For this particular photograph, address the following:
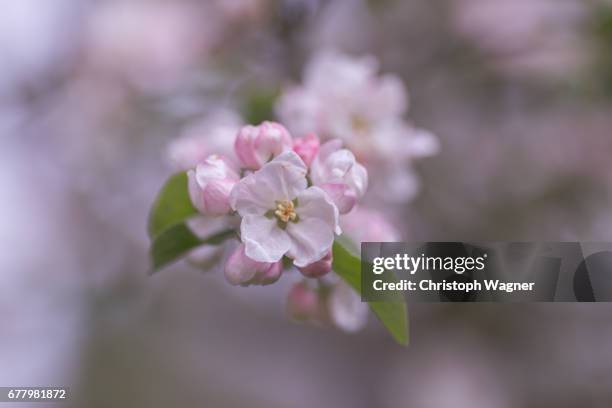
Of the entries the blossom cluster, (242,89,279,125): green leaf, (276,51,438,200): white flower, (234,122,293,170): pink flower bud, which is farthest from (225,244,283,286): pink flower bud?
(242,89,279,125): green leaf

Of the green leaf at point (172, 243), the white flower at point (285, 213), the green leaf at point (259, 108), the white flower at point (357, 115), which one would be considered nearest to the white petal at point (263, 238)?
the white flower at point (285, 213)

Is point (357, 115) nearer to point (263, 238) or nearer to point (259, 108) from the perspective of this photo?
point (259, 108)

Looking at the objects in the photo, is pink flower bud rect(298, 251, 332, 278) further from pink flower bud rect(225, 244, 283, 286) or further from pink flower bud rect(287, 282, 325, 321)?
pink flower bud rect(287, 282, 325, 321)

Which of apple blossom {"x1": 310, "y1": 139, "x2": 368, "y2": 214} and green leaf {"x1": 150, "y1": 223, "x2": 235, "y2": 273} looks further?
green leaf {"x1": 150, "y1": 223, "x2": 235, "y2": 273}

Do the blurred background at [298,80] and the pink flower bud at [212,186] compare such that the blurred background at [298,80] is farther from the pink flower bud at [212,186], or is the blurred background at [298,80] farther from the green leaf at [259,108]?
the pink flower bud at [212,186]

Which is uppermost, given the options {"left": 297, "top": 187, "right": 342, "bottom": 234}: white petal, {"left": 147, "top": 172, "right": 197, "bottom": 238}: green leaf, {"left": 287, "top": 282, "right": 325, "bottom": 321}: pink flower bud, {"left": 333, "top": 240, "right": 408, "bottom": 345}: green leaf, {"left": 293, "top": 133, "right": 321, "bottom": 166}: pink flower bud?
{"left": 293, "top": 133, "right": 321, "bottom": 166}: pink flower bud

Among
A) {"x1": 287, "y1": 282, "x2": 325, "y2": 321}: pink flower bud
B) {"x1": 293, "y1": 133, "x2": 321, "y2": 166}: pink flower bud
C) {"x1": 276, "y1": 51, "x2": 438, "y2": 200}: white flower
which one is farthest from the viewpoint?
{"x1": 276, "y1": 51, "x2": 438, "y2": 200}: white flower

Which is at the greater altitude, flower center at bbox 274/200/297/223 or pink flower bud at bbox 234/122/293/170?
pink flower bud at bbox 234/122/293/170

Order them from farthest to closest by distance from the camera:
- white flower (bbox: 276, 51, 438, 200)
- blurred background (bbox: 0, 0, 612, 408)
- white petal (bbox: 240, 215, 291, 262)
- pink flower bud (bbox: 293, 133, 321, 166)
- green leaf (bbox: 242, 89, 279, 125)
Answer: blurred background (bbox: 0, 0, 612, 408) < green leaf (bbox: 242, 89, 279, 125) < white flower (bbox: 276, 51, 438, 200) < pink flower bud (bbox: 293, 133, 321, 166) < white petal (bbox: 240, 215, 291, 262)

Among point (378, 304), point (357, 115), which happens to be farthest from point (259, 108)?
point (378, 304)
